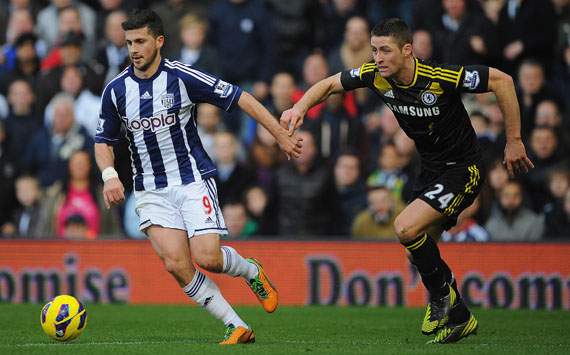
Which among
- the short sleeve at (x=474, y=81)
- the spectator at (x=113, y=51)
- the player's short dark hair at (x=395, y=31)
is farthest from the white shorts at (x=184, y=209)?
the spectator at (x=113, y=51)

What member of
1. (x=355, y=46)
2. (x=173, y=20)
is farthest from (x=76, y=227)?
(x=355, y=46)

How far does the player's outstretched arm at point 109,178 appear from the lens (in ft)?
27.8

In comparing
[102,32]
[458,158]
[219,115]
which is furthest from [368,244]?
[102,32]

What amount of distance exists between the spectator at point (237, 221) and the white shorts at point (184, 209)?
5.32 meters

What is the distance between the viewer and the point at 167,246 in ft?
28.7

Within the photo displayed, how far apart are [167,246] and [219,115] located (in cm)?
674

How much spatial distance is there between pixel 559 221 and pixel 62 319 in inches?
259

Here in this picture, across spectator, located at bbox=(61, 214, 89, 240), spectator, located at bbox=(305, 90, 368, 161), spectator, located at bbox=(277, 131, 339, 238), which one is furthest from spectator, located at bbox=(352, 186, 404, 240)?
spectator, located at bbox=(61, 214, 89, 240)

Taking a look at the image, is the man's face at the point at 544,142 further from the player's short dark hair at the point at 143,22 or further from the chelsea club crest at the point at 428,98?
the player's short dark hair at the point at 143,22

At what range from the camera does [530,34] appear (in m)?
14.1

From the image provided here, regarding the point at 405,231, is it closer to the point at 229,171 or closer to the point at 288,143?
the point at 288,143

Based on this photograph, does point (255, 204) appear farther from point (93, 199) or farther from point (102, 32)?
point (102, 32)

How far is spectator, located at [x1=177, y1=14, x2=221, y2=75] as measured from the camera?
15.3 metres

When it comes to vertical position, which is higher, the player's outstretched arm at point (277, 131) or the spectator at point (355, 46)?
the spectator at point (355, 46)
